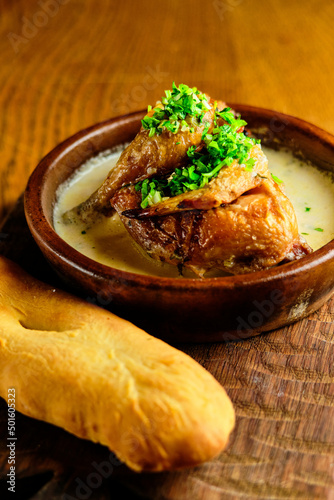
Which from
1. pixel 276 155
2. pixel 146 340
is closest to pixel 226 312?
pixel 146 340

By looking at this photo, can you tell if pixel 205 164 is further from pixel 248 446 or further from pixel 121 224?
pixel 248 446

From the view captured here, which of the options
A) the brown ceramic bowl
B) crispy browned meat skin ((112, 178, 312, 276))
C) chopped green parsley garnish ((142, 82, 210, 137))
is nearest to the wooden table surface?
the brown ceramic bowl

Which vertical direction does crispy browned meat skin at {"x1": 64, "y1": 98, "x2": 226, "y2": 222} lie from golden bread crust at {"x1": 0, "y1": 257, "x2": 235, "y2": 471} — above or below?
above

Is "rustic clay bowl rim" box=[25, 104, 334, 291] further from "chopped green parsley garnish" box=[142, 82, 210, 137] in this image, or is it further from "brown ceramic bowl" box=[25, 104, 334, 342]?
"chopped green parsley garnish" box=[142, 82, 210, 137]

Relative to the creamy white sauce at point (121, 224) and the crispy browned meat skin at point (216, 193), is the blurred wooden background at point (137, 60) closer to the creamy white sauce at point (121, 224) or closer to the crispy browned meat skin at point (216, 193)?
the creamy white sauce at point (121, 224)

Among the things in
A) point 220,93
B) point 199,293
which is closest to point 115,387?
point 199,293

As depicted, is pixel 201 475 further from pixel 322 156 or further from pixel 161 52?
pixel 161 52

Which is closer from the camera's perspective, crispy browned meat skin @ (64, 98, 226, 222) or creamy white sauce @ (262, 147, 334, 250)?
crispy browned meat skin @ (64, 98, 226, 222)
